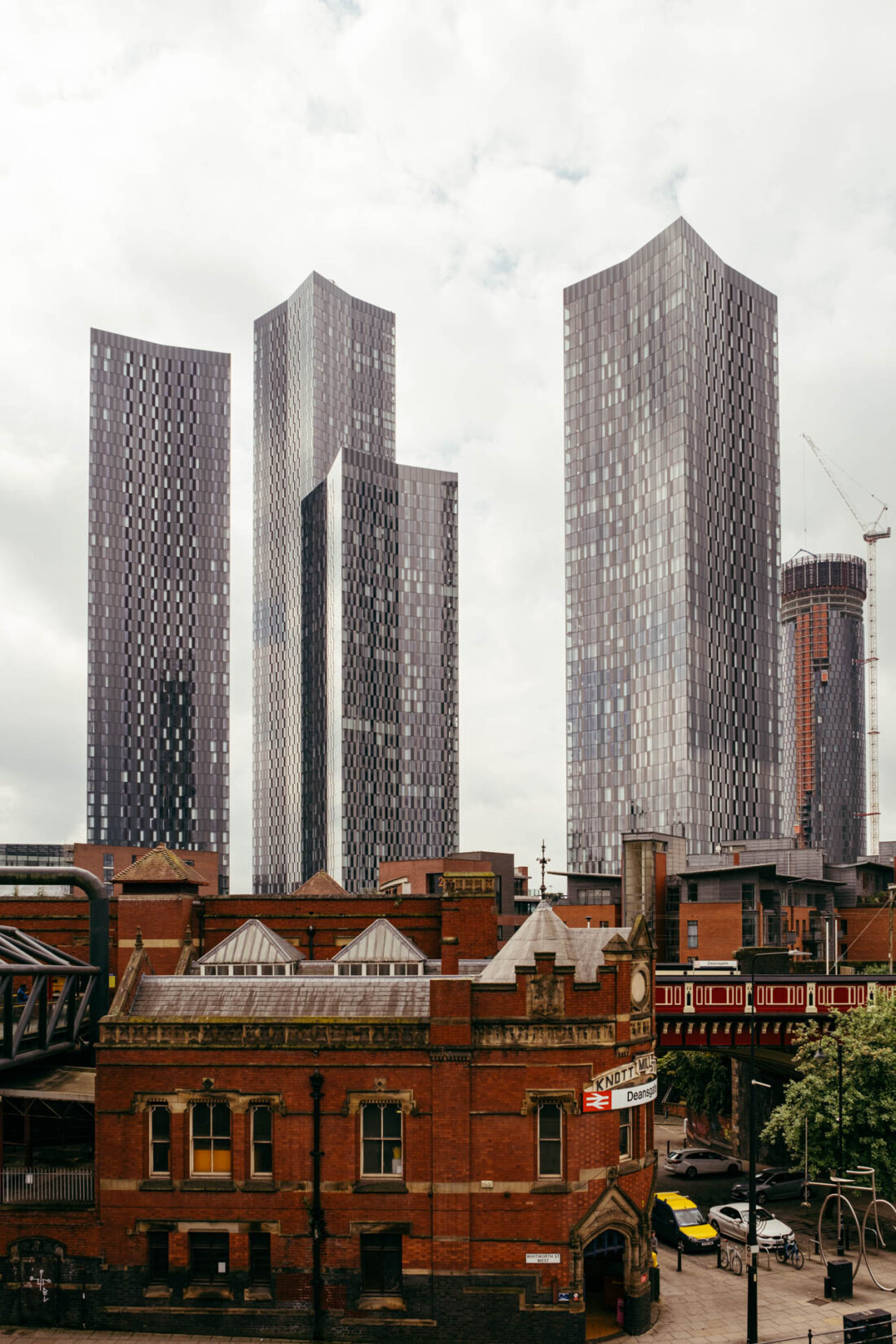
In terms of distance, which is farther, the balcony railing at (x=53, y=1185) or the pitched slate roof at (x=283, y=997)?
the pitched slate roof at (x=283, y=997)

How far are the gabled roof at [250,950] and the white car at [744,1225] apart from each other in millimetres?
19822

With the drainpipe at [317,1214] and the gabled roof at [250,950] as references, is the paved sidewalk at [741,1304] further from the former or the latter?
the gabled roof at [250,950]

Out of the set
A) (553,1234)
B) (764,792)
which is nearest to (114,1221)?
(553,1234)

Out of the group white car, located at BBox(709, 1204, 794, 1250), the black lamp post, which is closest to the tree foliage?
white car, located at BBox(709, 1204, 794, 1250)

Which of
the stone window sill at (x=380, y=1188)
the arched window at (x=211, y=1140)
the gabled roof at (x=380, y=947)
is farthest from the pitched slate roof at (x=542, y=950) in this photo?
the gabled roof at (x=380, y=947)

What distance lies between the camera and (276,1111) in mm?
34469

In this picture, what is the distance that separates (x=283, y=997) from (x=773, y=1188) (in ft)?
89.1

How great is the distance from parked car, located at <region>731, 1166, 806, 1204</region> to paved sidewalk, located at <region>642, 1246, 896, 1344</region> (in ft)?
29.5

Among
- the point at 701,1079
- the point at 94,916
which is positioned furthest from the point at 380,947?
the point at 701,1079

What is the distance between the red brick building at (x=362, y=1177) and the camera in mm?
33594

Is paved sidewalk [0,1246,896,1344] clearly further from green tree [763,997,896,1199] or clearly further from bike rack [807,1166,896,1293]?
green tree [763,997,896,1199]

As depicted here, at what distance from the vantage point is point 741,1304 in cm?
3644

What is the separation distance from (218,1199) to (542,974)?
1195cm

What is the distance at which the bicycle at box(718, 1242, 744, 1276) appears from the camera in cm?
4023
